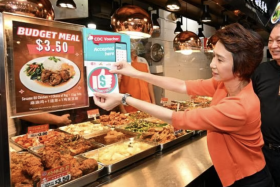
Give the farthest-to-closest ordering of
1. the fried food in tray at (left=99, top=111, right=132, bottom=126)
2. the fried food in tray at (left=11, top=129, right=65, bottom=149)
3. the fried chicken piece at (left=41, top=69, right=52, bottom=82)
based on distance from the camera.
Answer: the fried food in tray at (left=99, top=111, right=132, bottom=126) → the fried food in tray at (left=11, top=129, right=65, bottom=149) → the fried chicken piece at (left=41, top=69, right=52, bottom=82)

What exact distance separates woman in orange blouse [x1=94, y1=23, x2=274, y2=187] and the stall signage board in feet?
0.20

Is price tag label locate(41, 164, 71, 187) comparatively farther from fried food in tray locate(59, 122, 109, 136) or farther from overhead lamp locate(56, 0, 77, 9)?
overhead lamp locate(56, 0, 77, 9)

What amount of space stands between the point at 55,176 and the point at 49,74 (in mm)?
646

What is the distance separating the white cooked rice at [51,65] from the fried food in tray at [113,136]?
1.33 metres

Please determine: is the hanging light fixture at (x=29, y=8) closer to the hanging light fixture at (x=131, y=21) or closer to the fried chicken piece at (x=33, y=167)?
the hanging light fixture at (x=131, y=21)

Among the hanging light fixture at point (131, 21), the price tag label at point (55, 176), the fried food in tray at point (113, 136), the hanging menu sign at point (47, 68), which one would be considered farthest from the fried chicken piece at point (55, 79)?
the fried food in tray at point (113, 136)

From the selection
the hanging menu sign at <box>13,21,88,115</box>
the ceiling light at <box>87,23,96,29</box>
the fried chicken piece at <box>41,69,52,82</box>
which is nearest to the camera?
the hanging menu sign at <box>13,21,88,115</box>

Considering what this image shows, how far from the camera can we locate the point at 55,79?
1.29 m

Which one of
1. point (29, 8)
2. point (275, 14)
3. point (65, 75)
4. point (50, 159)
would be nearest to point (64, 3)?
point (29, 8)

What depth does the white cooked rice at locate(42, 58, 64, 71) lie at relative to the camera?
1.25 metres

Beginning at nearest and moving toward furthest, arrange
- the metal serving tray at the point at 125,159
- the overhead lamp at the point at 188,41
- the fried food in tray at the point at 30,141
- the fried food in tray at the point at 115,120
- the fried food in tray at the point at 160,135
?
1. the metal serving tray at the point at 125,159
2. the fried food in tray at the point at 30,141
3. the fried food in tray at the point at 160,135
4. the fried food in tray at the point at 115,120
5. the overhead lamp at the point at 188,41

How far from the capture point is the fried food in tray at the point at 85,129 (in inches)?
109

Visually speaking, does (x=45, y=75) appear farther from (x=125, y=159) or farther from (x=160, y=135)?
(x=160, y=135)

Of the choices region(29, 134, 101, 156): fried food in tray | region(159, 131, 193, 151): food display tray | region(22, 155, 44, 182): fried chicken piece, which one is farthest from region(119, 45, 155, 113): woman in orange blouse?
region(22, 155, 44, 182): fried chicken piece
